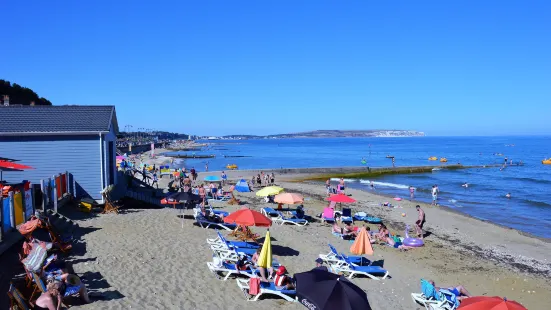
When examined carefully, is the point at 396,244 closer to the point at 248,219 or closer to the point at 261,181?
the point at 248,219

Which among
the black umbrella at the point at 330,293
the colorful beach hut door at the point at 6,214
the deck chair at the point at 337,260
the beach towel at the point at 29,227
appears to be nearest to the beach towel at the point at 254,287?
the black umbrella at the point at 330,293

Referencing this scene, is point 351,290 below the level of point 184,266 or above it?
above

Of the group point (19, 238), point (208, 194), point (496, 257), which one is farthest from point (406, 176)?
point (19, 238)

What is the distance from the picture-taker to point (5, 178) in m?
16.2

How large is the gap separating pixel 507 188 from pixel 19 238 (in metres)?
38.8

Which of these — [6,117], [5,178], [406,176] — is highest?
[6,117]

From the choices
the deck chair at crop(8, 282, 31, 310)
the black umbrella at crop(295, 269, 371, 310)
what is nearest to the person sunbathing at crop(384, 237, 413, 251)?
the black umbrella at crop(295, 269, 371, 310)

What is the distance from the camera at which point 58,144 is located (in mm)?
16547

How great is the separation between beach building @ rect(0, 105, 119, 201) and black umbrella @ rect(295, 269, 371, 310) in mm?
12306

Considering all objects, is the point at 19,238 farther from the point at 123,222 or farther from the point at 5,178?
the point at 5,178

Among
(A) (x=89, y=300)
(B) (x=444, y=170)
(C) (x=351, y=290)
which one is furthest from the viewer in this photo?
(B) (x=444, y=170)

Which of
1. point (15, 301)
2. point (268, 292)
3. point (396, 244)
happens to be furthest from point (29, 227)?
point (396, 244)

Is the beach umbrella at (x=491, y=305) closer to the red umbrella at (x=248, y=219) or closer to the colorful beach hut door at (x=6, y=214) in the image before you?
the red umbrella at (x=248, y=219)

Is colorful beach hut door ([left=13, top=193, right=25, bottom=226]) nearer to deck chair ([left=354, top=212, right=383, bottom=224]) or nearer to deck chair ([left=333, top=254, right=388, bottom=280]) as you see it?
deck chair ([left=333, top=254, right=388, bottom=280])
